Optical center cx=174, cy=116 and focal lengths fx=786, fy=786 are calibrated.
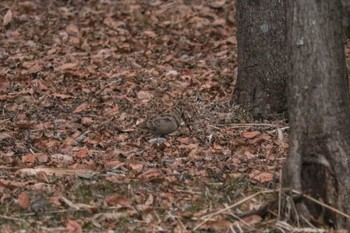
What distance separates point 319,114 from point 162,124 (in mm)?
1854

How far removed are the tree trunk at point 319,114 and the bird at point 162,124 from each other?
175 centimetres

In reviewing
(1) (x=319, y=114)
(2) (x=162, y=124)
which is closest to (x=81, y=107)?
(2) (x=162, y=124)

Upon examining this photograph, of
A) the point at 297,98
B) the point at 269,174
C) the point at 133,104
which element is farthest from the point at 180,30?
the point at 297,98

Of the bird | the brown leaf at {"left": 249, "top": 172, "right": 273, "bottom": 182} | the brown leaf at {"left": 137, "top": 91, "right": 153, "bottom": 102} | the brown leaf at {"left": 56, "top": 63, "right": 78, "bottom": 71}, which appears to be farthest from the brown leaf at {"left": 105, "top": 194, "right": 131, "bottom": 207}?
the brown leaf at {"left": 56, "top": 63, "right": 78, "bottom": 71}

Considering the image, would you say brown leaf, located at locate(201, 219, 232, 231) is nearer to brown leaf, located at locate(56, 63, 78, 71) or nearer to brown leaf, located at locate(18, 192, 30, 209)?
brown leaf, located at locate(18, 192, 30, 209)

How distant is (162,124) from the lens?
19.5 ft

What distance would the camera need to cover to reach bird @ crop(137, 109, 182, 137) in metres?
5.95

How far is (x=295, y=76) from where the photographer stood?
4.38 m

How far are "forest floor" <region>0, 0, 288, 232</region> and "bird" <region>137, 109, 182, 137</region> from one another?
3.1 inches

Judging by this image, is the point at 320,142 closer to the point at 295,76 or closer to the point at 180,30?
the point at 295,76

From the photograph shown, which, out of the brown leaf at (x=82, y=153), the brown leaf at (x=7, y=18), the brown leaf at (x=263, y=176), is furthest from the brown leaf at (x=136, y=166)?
the brown leaf at (x=7, y=18)

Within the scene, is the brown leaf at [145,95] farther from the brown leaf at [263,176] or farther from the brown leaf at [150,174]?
the brown leaf at [263,176]

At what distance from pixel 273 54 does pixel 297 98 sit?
1.96 m

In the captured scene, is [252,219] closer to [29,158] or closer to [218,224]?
[218,224]
